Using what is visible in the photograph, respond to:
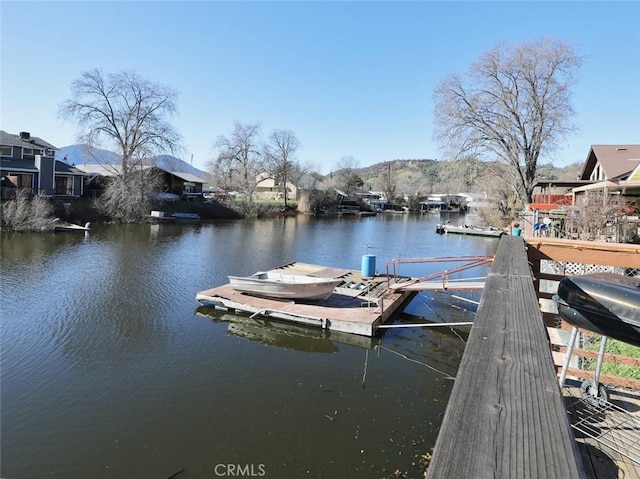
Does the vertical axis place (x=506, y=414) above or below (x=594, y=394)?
above

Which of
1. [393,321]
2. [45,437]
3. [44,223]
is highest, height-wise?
[44,223]

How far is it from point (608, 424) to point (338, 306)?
10070 millimetres

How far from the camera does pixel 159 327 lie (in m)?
12.5

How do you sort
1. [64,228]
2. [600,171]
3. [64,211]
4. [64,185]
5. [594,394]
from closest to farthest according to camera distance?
[594,394] → [600,171] → [64,228] → [64,211] → [64,185]

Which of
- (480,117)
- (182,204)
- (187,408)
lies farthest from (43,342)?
(182,204)

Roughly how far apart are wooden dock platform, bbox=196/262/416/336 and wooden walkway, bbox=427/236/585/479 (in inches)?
383

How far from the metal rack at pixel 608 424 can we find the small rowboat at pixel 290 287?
9776 mm

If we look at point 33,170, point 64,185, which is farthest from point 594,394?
point 64,185

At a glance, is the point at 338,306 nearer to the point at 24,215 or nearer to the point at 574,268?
the point at 574,268

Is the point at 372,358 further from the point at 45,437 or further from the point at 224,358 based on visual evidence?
the point at 45,437

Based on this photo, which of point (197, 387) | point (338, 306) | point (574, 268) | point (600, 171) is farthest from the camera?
point (600, 171)

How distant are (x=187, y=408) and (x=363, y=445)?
357 cm

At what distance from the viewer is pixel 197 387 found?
8883 mm

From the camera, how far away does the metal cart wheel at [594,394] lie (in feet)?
12.2
